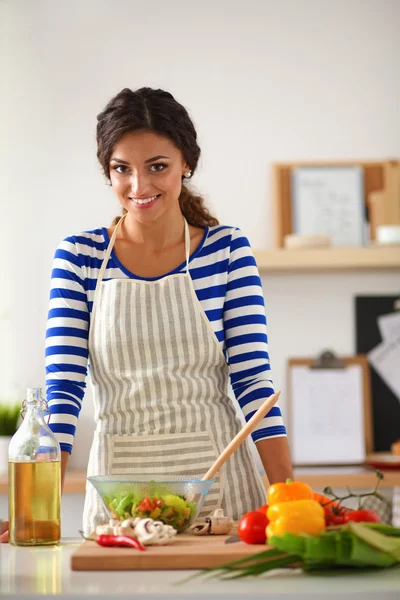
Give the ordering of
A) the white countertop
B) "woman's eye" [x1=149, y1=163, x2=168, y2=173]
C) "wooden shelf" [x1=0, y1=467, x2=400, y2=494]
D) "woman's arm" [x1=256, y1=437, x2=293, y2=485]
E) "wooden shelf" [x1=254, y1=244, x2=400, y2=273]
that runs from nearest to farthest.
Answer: the white countertop → "woman's arm" [x1=256, y1=437, x2=293, y2=485] → "woman's eye" [x1=149, y1=163, x2=168, y2=173] → "wooden shelf" [x1=0, y1=467, x2=400, y2=494] → "wooden shelf" [x1=254, y1=244, x2=400, y2=273]

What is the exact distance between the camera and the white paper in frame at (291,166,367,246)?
3258 mm

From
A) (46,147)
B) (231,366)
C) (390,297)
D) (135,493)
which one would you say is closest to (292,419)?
(390,297)

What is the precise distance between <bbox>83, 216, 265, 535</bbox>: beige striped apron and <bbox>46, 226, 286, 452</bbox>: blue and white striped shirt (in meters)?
0.02

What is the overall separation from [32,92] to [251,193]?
35.5 inches

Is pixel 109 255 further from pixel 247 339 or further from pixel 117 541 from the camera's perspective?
pixel 117 541

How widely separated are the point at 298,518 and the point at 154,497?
0.24 m

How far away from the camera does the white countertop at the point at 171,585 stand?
34.7 inches

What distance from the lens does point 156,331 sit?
1.63 meters

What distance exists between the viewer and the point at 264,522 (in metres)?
1.11

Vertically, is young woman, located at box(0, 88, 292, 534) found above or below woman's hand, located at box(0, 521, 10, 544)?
above

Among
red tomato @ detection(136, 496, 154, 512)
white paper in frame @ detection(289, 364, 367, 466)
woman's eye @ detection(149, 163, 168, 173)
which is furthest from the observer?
white paper in frame @ detection(289, 364, 367, 466)

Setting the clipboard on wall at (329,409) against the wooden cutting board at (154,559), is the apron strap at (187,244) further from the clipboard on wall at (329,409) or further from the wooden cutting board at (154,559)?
the clipboard on wall at (329,409)

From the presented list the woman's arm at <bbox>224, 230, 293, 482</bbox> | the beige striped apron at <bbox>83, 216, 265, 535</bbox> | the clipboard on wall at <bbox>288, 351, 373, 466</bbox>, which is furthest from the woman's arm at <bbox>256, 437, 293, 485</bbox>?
the clipboard on wall at <bbox>288, 351, 373, 466</bbox>

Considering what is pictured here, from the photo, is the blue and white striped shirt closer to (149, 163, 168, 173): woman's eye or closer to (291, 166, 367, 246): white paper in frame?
(149, 163, 168, 173): woman's eye
